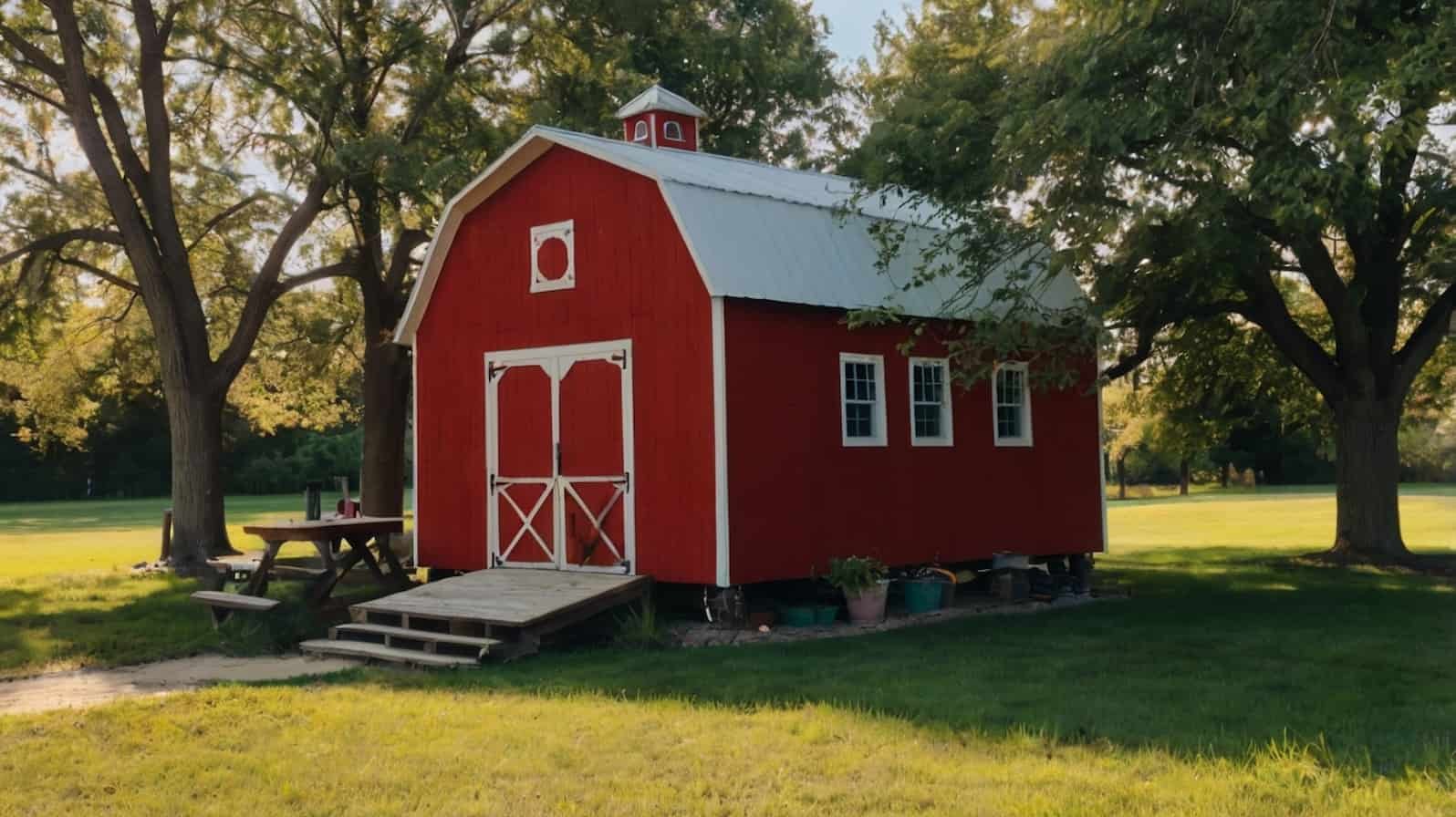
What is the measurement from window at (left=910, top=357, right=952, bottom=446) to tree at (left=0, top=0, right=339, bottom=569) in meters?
10.8

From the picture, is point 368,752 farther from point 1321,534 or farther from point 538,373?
point 1321,534

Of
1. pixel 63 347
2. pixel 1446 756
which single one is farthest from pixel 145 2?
pixel 1446 756

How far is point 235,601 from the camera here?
13109 mm

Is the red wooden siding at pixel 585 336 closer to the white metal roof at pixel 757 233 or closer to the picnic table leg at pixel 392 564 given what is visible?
the white metal roof at pixel 757 233

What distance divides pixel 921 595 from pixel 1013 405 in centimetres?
322

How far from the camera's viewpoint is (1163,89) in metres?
11.7

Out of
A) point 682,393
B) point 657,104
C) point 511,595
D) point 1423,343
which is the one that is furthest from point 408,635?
point 1423,343

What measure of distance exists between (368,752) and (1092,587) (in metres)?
11.4

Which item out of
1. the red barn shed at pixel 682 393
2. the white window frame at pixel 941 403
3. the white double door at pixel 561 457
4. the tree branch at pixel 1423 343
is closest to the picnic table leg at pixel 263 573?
the red barn shed at pixel 682 393

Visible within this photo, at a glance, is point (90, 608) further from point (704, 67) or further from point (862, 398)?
point (704, 67)

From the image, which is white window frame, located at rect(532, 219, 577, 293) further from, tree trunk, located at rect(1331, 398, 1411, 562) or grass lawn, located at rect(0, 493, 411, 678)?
tree trunk, located at rect(1331, 398, 1411, 562)

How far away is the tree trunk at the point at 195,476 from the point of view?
2045 cm

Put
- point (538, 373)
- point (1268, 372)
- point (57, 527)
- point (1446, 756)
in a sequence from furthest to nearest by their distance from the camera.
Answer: point (57, 527) → point (1268, 372) → point (538, 373) → point (1446, 756)

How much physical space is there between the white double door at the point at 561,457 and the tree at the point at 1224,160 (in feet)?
12.0
